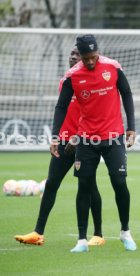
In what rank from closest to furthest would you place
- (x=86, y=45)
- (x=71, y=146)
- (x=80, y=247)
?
(x=86, y=45)
(x=80, y=247)
(x=71, y=146)

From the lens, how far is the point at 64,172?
10938 mm

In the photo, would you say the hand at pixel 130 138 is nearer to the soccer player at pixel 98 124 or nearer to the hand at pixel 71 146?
the soccer player at pixel 98 124

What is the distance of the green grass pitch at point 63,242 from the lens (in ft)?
29.8

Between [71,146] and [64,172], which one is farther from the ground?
[71,146]

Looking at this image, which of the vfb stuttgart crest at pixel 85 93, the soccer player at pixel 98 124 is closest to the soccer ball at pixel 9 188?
the soccer player at pixel 98 124

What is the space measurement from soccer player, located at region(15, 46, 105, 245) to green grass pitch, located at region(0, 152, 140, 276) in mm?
150

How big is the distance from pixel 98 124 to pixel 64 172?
0.97 meters

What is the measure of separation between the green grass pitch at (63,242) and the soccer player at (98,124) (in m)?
0.42

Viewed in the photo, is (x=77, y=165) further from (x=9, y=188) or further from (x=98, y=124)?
(x=9, y=188)

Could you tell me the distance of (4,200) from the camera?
15711 mm

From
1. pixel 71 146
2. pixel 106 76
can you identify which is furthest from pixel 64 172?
pixel 106 76

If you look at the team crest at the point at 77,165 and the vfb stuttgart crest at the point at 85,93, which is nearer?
the vfb stuttgart crest at the point at 85,93

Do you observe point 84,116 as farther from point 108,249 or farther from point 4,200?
point 4,200

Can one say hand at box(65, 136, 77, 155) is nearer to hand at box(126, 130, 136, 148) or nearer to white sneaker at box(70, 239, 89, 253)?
hand at box(126, 130, 136, 148)
